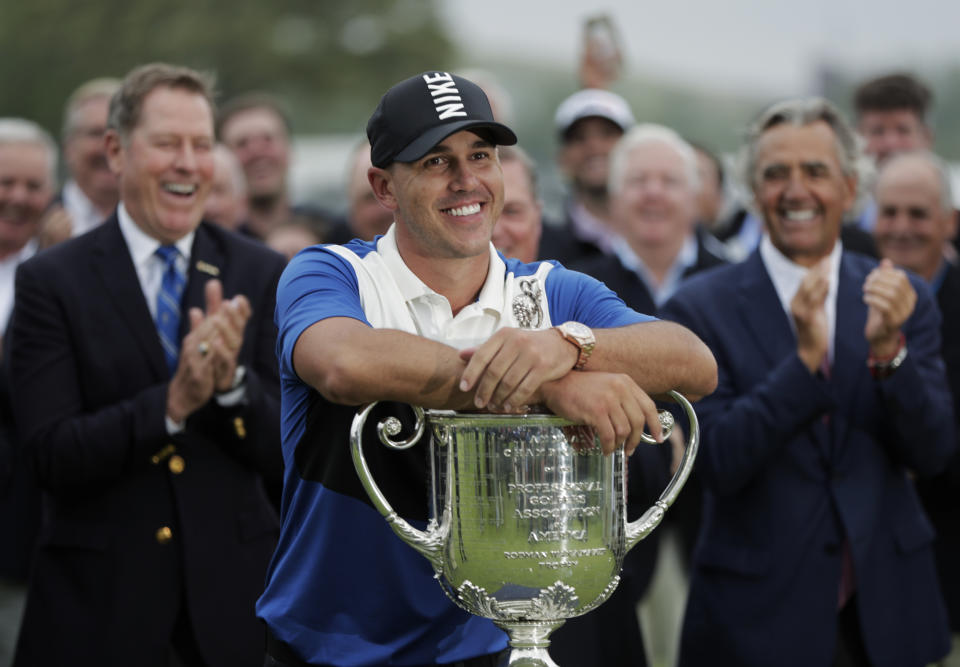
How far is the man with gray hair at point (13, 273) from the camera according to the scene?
229 inches

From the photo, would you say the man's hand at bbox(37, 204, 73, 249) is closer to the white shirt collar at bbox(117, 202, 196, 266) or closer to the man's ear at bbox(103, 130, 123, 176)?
the man's ear at bbox(103, 130, 123, 176)

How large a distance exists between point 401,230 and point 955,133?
66.9 feet

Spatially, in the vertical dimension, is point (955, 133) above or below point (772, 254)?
above

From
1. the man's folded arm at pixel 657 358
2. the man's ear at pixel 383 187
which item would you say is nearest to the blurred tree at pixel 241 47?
the man's ear at pixel 383 187

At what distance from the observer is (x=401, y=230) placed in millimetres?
3283

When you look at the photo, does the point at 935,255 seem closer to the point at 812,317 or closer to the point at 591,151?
the point at 812,317

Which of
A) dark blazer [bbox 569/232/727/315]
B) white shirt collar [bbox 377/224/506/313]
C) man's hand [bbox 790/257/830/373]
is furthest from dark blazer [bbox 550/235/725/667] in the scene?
white shirt collar [bbox 377/224/506/313]

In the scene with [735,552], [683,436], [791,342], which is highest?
[791,342]

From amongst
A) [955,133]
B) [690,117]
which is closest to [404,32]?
[690,117]

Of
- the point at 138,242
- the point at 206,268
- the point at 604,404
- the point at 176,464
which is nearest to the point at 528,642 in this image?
the point at 604,404

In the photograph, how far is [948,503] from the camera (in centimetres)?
590

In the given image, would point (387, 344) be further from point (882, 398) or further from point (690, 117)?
point (690, 117)

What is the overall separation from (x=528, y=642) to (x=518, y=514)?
29cm

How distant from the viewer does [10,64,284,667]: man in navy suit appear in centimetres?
426
